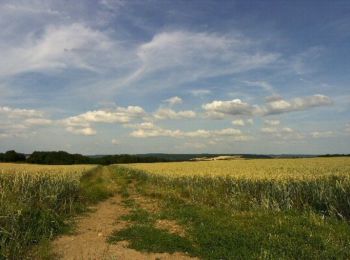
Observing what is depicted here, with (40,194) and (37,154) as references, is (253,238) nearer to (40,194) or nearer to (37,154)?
(40,194)

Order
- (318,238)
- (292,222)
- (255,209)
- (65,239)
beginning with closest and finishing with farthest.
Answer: (318,238) < (65,239) < (292,222) < (255,209)

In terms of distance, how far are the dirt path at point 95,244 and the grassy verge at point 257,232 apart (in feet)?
2.00

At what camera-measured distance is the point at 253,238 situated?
10906mm

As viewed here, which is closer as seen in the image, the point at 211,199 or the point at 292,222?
the point at 292,222

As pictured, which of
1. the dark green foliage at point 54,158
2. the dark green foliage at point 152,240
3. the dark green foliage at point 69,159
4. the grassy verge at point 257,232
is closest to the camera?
the grassy verge at point 257,232

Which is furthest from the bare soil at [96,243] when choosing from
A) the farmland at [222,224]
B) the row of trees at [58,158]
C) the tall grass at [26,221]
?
the row of trees at [58,158]

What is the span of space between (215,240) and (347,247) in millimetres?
3614

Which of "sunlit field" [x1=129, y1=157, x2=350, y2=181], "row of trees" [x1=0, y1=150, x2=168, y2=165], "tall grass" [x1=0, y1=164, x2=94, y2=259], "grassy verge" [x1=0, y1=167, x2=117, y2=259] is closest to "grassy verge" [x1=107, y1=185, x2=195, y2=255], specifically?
"grassy verge" [x1=0, y1=167, x2=117, y2=259]

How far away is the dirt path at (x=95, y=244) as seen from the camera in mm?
9742

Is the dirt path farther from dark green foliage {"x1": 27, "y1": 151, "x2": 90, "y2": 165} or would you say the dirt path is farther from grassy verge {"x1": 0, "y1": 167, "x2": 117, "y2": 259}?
dark green foliage {"x1": 27, "y1": 151, "x2": 90, "y2": 165}

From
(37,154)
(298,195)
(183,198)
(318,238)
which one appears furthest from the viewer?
(37,154)

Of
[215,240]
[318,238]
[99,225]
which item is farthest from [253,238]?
[99,225]

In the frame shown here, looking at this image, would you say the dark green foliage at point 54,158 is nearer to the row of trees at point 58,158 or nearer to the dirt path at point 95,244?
the row of trees at point 58,158

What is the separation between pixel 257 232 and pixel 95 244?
4.96 metres
